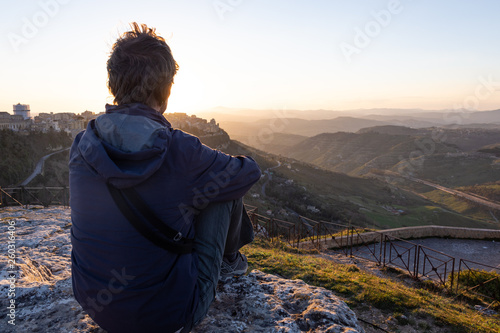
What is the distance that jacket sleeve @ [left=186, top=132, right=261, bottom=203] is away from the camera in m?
1.60

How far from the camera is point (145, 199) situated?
148cm

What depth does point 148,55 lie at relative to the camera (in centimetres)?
171

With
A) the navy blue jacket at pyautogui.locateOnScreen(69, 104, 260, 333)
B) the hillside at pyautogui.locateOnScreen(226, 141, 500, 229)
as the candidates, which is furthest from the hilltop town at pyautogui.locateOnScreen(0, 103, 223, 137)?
the navy blue jacket at pyautogui.locateOnScreen(69, 104, 260, 333)

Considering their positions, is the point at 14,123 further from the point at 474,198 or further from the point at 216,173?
the point at 474,198

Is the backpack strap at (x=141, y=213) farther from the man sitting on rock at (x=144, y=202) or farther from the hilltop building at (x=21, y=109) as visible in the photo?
the hilltop building at (x=21, y=109)

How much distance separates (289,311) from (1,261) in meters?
3.59

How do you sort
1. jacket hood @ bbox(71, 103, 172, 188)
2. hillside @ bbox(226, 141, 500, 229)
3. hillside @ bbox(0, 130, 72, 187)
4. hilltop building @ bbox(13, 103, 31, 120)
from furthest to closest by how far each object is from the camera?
hilltop building @ bbox(13, 103, 31, 120), hillside @ bbox(226, 141, 500, 229), hillside @ bbox(0, 130, 72, 187), jacket hood @ bbox(71, 103, 172, 188)

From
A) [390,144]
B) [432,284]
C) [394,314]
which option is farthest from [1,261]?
[390,144]

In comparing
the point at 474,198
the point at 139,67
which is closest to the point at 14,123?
the point at 139,67

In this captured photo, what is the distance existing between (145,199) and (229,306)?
64.6 inches

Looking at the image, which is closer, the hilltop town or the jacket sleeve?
the jacket sleeve

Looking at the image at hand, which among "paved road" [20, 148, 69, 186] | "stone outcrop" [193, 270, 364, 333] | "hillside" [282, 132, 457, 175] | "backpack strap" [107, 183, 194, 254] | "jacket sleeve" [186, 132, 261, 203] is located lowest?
"hillside" [282, 132, 457, 175]

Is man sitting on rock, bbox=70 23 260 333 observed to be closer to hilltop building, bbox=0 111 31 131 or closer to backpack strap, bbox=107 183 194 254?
backpack strap, bbox=107 183 194 254

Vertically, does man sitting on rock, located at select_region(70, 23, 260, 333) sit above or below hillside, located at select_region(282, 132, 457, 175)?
above
